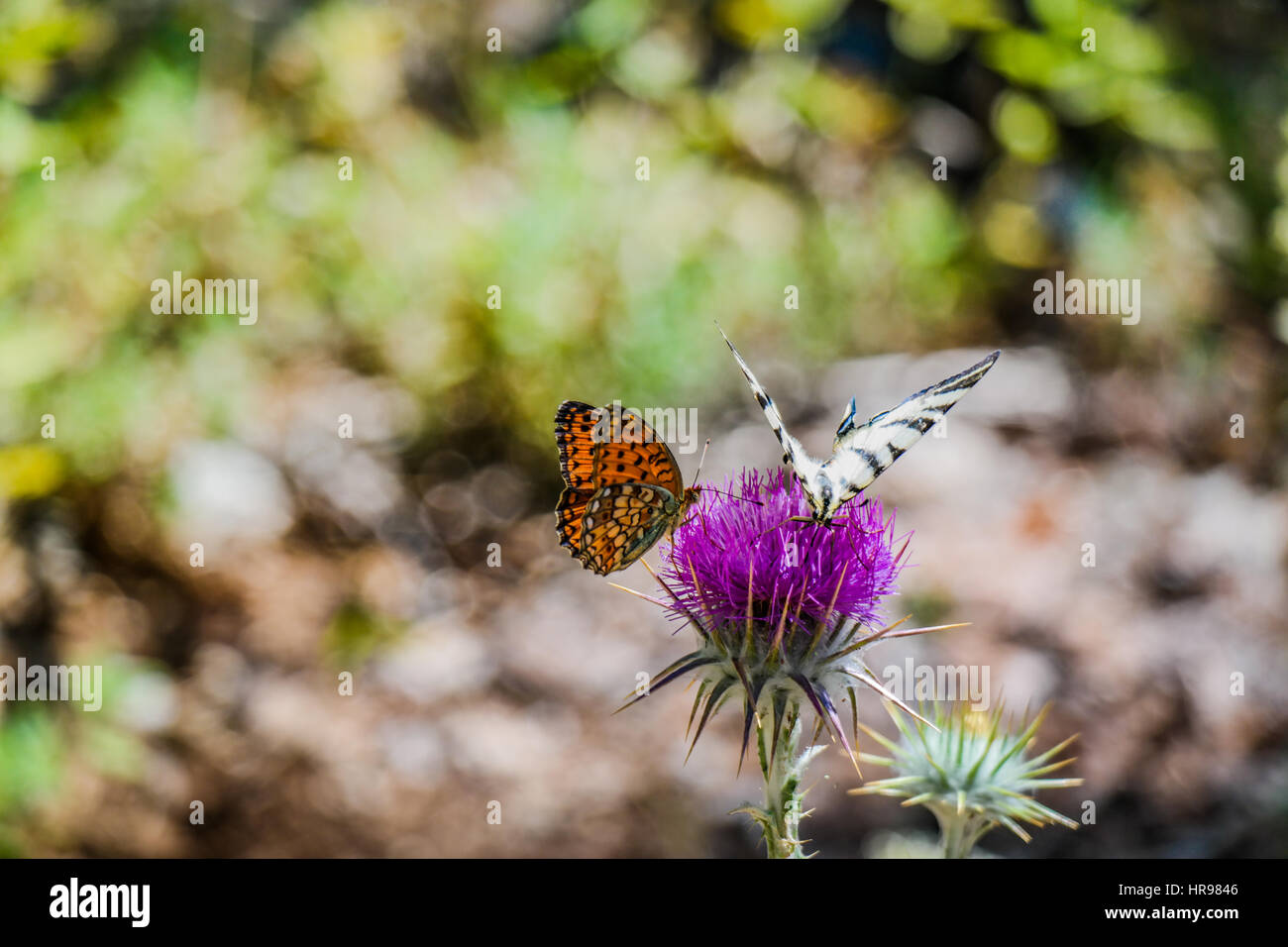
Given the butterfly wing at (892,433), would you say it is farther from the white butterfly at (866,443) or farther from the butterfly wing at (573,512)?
the butterfly wing at (573,512)

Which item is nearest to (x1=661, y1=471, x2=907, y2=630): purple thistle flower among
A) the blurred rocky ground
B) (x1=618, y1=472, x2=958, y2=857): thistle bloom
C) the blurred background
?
(x1=618, y1=472, x2=958, y2=857): thistle bloom

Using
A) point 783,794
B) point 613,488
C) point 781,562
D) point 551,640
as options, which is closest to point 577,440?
point 613,488

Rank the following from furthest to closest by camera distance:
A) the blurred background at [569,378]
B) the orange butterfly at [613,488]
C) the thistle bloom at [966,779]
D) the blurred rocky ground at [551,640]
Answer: the blurred background at [569,378]
the blurred rocky ground at [551,640]
the orange butterfly at [613,488]
the thistle bloom at [966,779]

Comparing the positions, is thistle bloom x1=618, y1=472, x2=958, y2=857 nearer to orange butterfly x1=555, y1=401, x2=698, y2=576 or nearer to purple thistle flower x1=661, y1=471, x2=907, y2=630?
purple thistle flower x1=661, y1=471, x2=907, y2=630

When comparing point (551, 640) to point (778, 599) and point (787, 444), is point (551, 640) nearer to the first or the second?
point (778, 599)

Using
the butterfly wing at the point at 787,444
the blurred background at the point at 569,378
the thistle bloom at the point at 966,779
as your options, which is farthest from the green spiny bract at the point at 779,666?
the blurred background at the point at 569,378

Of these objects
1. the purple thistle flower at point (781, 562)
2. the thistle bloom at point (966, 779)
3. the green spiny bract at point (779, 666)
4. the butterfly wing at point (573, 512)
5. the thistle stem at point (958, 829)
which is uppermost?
the butterfly wing at point (573, 512)

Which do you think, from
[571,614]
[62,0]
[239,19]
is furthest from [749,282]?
[62,0]
